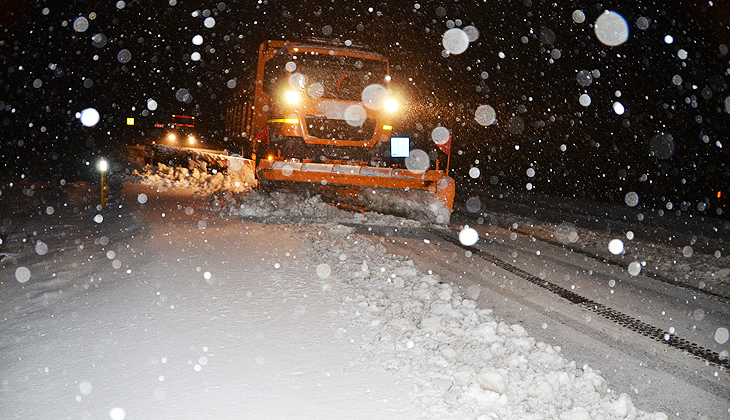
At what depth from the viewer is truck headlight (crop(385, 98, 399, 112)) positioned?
1145 centimetres

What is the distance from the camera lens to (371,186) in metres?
10.1

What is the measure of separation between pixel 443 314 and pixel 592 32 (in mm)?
20658

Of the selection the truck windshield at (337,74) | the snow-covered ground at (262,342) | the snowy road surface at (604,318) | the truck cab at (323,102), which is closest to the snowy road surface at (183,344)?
the snow-covered ground at (262,342)

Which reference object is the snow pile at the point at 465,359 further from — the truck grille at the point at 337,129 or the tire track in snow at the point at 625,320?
the truck grille at the point at 337,129

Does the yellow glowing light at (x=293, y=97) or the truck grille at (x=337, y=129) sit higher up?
the yellow glowing light at (x=293, y=97)

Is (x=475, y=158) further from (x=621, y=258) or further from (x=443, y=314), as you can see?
(x=443, y=314)

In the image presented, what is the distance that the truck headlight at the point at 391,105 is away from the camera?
1145 cm

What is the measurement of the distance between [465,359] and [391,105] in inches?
336

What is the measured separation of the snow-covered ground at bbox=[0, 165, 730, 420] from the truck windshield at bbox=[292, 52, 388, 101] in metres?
4.55

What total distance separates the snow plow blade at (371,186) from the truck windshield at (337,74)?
1.60 m

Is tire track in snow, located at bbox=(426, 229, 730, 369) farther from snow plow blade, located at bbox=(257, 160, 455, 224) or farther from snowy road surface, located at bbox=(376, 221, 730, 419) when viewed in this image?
snow plow blade, located at bbox=(257, 160, 455, 224)

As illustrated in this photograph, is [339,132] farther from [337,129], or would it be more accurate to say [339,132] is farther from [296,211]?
[296,211]

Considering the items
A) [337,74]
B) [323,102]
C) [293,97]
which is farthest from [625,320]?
[337,74]

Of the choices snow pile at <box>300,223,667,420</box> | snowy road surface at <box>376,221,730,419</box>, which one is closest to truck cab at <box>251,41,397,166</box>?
snowy road surface at <box>376,221,730,419</box>
